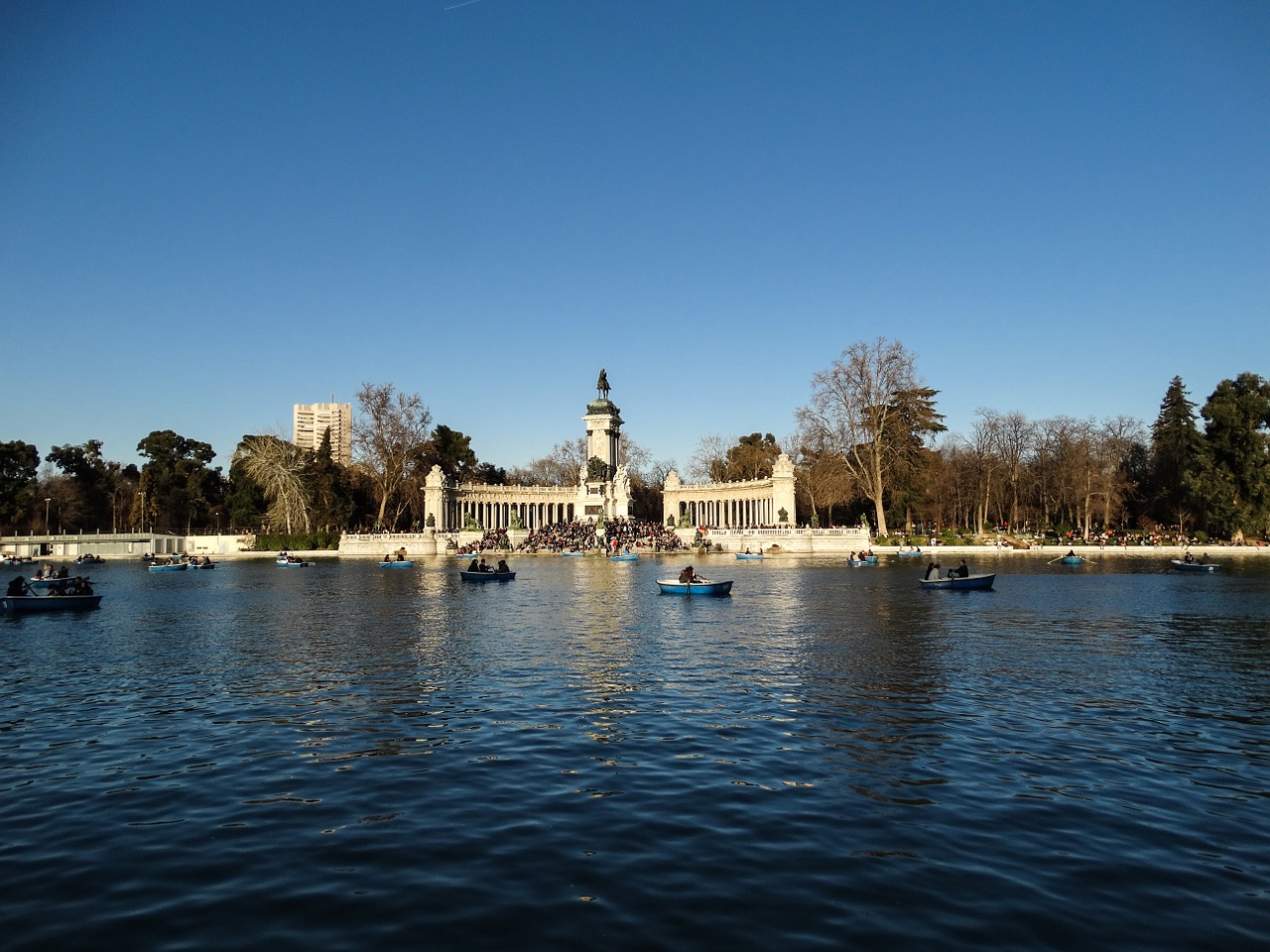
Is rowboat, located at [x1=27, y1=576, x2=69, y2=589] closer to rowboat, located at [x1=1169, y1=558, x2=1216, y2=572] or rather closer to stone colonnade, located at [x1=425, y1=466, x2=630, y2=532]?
stone colonnade, located at [x1=425, y1=466, x2=630, y2=532]

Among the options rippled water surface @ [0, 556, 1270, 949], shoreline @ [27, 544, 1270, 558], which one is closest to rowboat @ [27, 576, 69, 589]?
rippled water surface @ [0, 556, 1270, 949]

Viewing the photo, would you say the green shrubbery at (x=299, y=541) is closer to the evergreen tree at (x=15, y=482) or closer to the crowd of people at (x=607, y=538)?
the crowd of people at (x=607, y=538)

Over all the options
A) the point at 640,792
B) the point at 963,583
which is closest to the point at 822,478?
the point at 963,583

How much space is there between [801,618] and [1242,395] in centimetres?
6596

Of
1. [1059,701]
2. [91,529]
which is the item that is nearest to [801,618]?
[1059,701]

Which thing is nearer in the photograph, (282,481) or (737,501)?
(282,481)

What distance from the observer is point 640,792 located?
1158 centimetres

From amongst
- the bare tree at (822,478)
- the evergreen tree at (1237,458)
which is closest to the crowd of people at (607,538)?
the bare tree at (822,478)

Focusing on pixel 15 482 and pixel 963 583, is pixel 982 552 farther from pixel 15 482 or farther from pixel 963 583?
pixel 15 482

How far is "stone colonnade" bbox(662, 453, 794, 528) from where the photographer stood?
91312mm

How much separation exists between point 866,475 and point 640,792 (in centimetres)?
7603

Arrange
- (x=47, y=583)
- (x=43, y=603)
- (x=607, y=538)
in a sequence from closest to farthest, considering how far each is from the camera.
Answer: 1. (x=43, y=603)
2. (x=47, y=583)
3. (x=607, y=538)

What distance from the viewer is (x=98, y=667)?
2156 centimetres

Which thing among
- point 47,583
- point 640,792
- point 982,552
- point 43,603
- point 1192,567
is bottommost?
point 640,792
